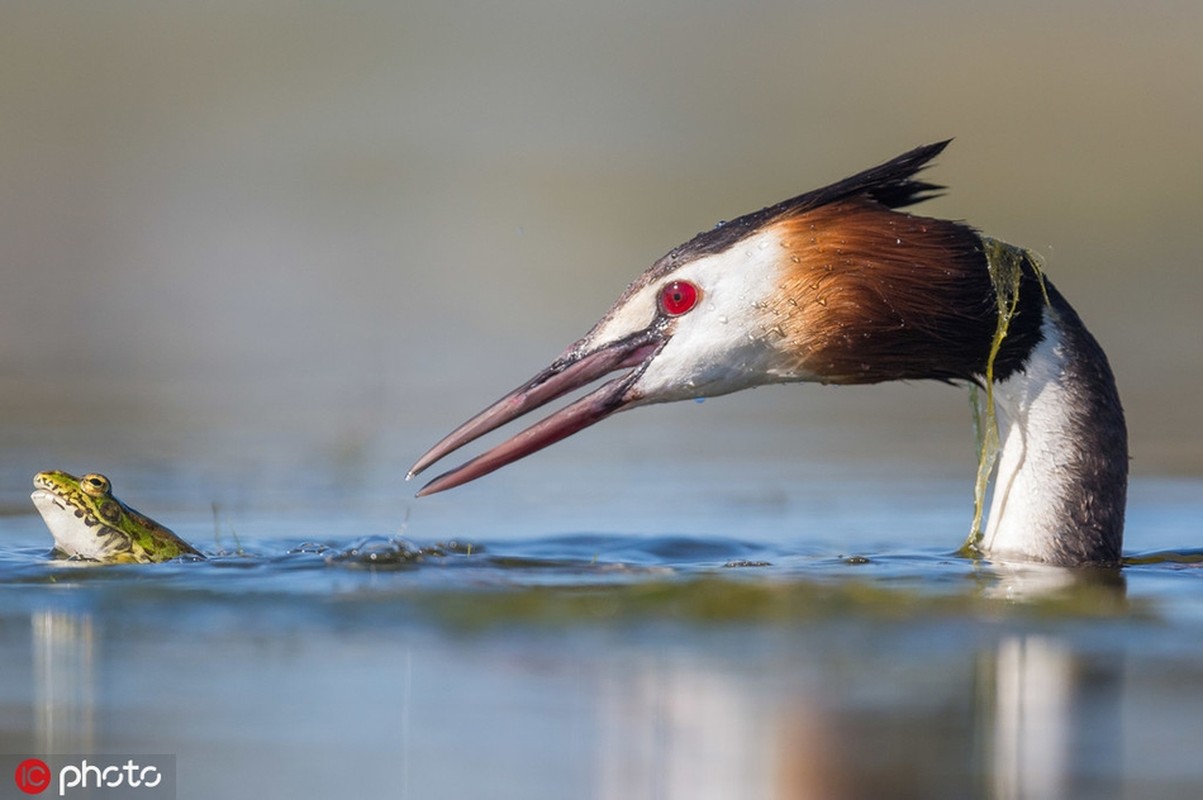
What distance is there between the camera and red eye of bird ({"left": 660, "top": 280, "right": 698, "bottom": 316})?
274 inches

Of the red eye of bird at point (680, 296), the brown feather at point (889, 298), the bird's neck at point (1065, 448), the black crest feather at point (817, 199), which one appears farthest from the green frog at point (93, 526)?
the bird's neck at point (1065, 448)

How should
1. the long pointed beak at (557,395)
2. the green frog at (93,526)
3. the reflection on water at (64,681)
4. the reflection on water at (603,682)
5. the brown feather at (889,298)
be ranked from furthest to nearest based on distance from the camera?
1. the green frog at (93,526)
2. the long pointed beak at (557,395)
3. the brown feather at (889,298)
4. the reflection on water at (64,681)
5. the reflection on water at (603,682)

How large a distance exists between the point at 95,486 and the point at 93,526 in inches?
7.7

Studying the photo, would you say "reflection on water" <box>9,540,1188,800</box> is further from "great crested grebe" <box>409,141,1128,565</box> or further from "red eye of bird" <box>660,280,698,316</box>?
"red eye of bird" <box>660,280,698,316</box>

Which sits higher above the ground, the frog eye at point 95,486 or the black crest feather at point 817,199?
the black crest feather at point 817,199

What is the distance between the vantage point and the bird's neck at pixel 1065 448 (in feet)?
23.2

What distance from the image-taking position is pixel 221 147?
20.5m

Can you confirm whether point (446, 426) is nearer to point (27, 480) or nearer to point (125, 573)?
point (27, 480)

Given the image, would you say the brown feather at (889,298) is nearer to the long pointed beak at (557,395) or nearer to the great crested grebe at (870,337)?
the great crested grebe at (870,337)

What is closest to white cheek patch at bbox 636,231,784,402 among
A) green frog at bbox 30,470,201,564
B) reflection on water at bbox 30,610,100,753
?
green frog at bbox 30,470,201,564

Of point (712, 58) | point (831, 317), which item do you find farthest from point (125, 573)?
point (712, 58)

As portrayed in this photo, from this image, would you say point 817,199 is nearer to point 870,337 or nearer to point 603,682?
point 870,337

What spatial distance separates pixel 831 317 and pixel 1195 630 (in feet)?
5.59

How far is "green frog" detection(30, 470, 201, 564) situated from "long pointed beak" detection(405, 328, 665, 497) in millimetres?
1247
